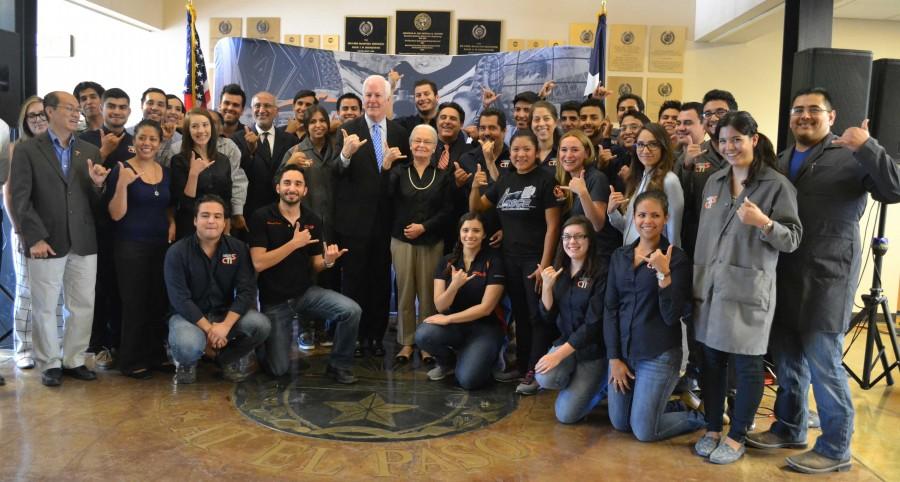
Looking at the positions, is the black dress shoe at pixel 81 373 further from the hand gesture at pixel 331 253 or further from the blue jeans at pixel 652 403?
the blue jeans at pixel 652 403

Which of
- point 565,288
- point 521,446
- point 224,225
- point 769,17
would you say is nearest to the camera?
point 521,446

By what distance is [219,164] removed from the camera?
431 centimetres

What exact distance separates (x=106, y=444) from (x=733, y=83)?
717 cm

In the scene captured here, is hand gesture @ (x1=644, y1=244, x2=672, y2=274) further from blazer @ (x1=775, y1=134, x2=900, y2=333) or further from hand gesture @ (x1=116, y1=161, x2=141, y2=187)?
hand gesture @ (x1=116, y1=161, x2=141, y2=187)

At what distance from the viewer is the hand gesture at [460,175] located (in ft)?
14.7

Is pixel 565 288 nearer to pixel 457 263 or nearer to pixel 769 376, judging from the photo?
pixel 457 263

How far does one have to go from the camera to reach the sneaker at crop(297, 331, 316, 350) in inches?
194

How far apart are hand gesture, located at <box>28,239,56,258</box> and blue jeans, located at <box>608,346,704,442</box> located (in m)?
3.23

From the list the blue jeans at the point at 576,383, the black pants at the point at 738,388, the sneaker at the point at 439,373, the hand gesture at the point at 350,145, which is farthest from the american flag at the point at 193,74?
the black pants at the point at 738,388

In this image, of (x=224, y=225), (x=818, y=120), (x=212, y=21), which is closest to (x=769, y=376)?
(x=818, y=120)

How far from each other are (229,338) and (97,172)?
4.08ft

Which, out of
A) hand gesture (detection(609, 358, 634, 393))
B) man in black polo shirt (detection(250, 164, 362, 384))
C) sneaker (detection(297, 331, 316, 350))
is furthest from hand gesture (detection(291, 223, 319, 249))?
hand gesture (detection(609, 358, 634, 393))

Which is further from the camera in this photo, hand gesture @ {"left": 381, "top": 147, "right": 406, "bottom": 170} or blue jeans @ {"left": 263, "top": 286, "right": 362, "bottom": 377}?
hand gesture @ {"left": 381, "top": 147, "right": 406, "bottom": 170}

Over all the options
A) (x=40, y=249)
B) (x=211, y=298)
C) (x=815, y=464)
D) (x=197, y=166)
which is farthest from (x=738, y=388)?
(x=40, y=249)
